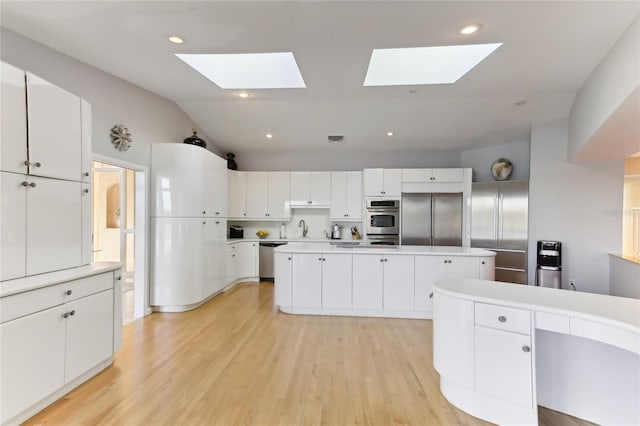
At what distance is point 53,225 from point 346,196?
4.50 metres

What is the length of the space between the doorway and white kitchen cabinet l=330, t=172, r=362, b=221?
332cm

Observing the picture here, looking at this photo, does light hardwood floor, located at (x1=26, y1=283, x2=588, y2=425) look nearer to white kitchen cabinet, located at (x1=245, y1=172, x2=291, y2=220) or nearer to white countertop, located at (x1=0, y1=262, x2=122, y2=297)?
white countertop, located at (x1=0, y1=262, x2=122, y2=297)

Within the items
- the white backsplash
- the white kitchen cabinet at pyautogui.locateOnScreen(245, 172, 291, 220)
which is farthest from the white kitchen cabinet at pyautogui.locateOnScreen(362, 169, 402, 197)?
the white kitchen cabinet at pyautogui.locateOnScreen(245, 172, 291, 220)

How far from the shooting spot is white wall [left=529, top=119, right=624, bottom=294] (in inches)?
171

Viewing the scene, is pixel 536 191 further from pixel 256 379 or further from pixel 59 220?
pixel 59 220

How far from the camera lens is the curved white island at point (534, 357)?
66.9 inches

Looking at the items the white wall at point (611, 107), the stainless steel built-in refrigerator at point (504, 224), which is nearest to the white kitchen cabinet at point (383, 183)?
the stainless steel built-in refrigerator at point (504, 224)

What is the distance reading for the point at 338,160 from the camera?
630cm

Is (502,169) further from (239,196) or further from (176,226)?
(176,226)

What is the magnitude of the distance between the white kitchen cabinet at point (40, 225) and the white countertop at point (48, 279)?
5 centimetres

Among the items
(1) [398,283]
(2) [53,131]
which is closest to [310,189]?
(1) [398,283]

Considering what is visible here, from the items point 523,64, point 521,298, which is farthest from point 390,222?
point 521,298

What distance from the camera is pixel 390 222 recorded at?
18.1 feet

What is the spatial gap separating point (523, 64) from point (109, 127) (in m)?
4.45
